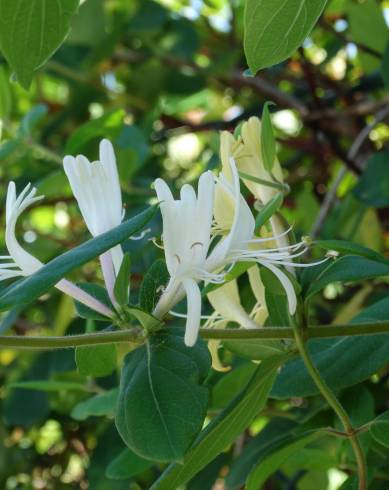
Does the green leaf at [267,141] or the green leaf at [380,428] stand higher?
the green leaf at [267,141]

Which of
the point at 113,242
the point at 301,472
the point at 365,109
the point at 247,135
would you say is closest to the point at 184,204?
the point at 113,242

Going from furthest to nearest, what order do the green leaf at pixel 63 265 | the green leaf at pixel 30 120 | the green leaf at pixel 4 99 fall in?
the green leaf at pixel 4 99 → the green leaf at pixel 30 120 → the green leaf at pixel 63 265

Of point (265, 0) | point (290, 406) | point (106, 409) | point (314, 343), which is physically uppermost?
point (265, 0)

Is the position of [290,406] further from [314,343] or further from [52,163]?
[52,163]

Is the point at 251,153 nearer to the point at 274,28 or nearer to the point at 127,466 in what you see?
the point at 274,28

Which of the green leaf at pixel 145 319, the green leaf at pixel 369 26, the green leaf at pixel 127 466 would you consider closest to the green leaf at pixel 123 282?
the green leaf at pixel 145 319

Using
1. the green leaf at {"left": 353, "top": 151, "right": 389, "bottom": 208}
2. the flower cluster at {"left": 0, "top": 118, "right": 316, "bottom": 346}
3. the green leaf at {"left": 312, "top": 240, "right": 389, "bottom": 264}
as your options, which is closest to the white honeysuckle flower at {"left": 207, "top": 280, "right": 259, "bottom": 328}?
the flower cluster at {"left": 0, "top": 118, "right": 316, "bottom": 346}

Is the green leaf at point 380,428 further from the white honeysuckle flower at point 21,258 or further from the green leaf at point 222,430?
the white honeysuckle flower at point 21,258
